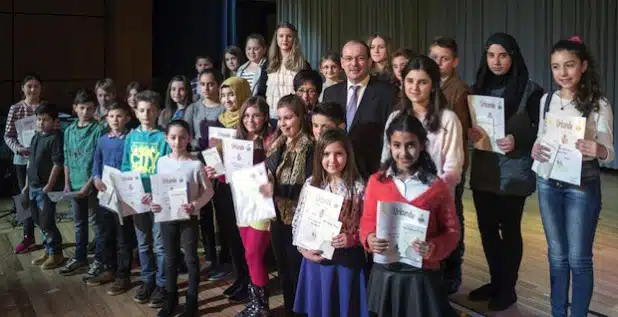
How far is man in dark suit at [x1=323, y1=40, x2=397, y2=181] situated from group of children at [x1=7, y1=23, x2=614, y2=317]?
10cm

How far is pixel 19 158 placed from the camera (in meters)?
4.76

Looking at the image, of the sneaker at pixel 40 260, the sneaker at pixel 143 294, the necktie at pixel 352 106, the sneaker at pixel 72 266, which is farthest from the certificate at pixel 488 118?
the sneaker at pixel 40 260

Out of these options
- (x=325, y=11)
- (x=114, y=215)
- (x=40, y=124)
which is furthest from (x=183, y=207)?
(x=325, y=11)

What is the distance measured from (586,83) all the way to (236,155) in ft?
5.62

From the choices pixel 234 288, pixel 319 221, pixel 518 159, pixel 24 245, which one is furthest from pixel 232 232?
pixel 24 245

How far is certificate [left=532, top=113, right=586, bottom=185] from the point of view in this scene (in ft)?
8.00

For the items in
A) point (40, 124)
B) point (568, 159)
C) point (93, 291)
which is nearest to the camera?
point (568, 159)

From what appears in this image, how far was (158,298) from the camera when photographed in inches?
133

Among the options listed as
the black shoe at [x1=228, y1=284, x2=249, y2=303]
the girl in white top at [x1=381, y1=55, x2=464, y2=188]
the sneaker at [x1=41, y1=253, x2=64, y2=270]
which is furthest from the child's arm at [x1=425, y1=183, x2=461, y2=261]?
the sneaker at [x1=41, y1=253, x2=64, y2=270]

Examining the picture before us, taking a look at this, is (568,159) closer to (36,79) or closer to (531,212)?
(531,212)

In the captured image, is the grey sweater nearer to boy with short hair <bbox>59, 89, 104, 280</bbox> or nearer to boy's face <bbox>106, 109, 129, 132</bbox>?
boy's face <bbox>106, 109, 129, 132</bbox>

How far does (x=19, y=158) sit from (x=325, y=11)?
806 centimetres

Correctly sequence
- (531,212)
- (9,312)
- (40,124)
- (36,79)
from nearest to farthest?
1. (9,312)
2. (40,124)
3. (36,79)
4. (531,212)

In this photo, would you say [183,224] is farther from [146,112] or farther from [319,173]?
[319,173]
